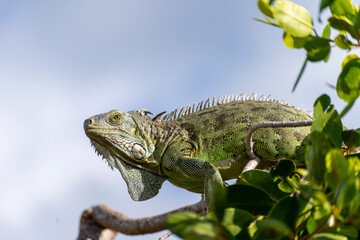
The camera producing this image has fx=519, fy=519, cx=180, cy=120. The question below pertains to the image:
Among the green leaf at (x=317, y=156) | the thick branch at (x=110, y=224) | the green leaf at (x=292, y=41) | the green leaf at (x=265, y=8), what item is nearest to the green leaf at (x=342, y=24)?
the green leaf at (x=292, y=41)

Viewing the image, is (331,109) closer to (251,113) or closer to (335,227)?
(335,227)

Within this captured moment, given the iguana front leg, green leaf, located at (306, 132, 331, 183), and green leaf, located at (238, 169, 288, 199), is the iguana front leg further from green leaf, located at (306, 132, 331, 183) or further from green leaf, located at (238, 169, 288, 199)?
green leaf, located at (306, 132, 331, 183)

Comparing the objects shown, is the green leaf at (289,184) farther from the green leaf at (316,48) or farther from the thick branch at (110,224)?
the thick branch at (110,224)

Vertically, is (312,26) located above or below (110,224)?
above

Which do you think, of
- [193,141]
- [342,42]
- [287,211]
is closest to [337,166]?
[287,211]

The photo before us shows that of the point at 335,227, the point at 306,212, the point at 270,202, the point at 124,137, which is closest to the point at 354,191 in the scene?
the point at 335,227

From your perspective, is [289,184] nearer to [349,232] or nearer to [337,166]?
[349,232]

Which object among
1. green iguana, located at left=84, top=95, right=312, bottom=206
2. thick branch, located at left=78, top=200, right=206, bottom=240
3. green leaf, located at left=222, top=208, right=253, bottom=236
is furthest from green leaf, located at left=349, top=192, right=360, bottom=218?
green iguana, located at left=84, top=95, right=312, bottom=206
